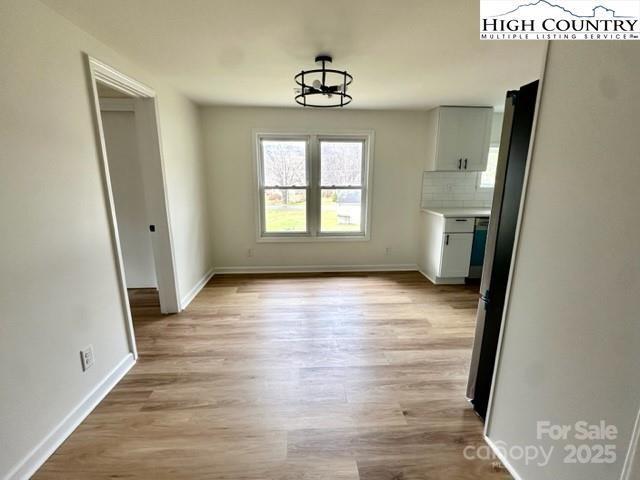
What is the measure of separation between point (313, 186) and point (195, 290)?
209cm

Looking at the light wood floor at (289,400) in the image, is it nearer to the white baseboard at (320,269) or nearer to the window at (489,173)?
the white baseboard at (320,269)

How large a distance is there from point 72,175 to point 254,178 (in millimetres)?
2429

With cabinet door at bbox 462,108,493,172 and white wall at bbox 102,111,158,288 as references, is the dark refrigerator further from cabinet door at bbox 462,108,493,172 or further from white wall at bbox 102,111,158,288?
white wall at bbox 102,111,158,288

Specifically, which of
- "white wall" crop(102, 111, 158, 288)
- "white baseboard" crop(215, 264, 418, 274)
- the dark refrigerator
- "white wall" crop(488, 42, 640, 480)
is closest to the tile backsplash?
"white baseboard" crop(215, 264, 418, 274)

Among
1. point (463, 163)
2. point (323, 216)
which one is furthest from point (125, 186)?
point (463, 163)

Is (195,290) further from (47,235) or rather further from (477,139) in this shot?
(477,139)

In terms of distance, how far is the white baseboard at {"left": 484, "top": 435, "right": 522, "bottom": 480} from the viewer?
4.53 feet

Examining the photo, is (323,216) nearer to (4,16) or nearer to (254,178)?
(254,178)

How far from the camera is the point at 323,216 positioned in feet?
13.9

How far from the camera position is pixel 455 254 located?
370 cm

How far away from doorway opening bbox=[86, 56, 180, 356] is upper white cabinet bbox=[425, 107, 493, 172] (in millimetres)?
3268

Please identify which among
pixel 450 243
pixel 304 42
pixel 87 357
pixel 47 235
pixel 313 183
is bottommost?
pixel 87 357

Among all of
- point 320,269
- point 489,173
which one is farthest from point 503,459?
point 489,173

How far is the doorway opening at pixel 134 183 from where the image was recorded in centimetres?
203
